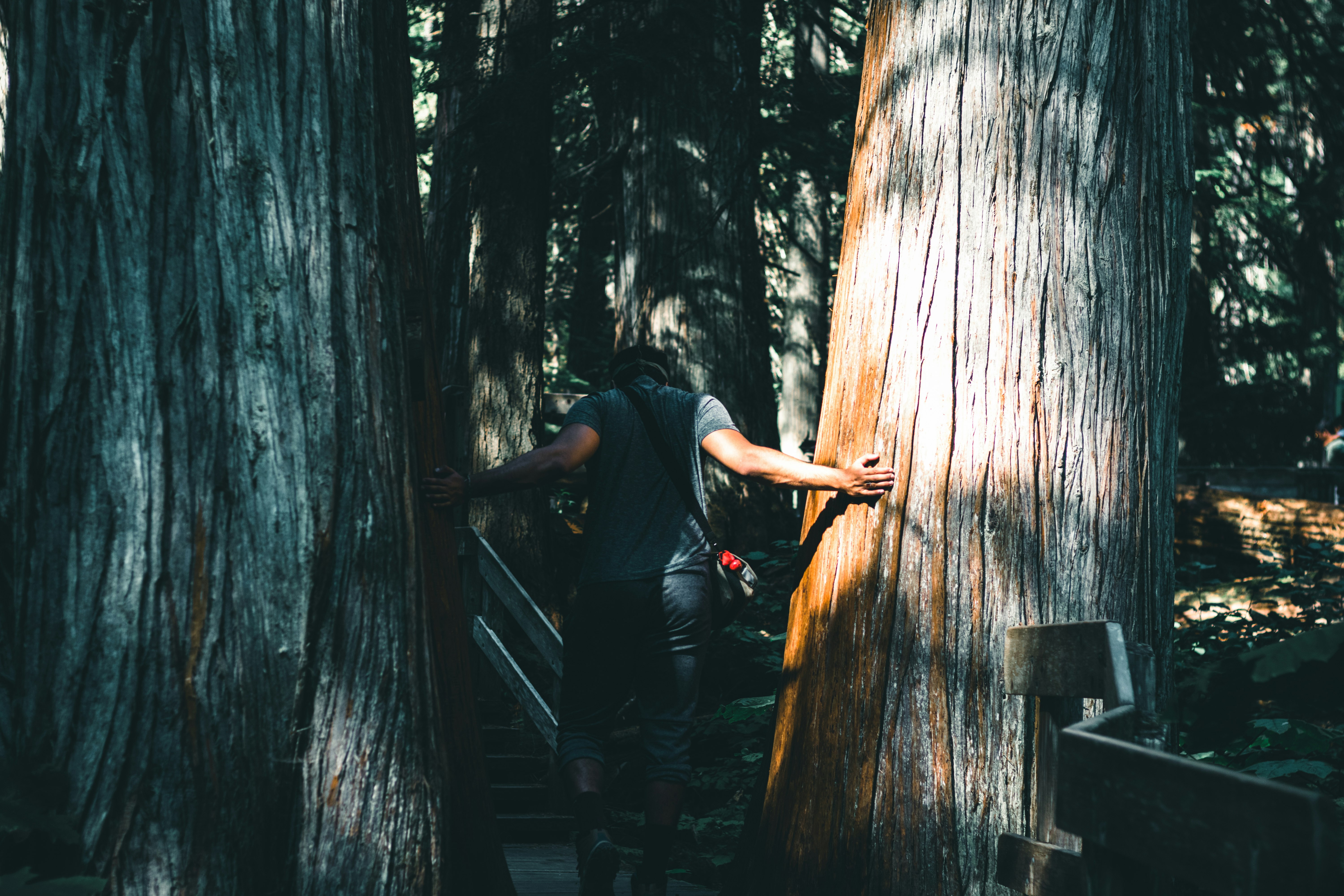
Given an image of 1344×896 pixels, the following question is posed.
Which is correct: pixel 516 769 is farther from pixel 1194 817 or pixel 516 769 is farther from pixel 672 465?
pixel 1194 817

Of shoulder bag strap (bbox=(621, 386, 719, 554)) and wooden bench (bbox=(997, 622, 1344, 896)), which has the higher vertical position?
shoulder bag strap (bbox=(621, 386, 719, 554))

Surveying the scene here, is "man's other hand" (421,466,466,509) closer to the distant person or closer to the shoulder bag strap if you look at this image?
the shoulder bag strap

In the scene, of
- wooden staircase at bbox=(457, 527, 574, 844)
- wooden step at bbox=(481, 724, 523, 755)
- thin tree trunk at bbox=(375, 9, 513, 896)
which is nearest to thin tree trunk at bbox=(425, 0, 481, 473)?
wooden staircase at bbox=(457, 527, 574, 844)

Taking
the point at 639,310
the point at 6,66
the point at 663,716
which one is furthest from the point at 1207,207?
the point at 6,66

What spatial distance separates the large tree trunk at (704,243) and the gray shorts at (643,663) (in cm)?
496

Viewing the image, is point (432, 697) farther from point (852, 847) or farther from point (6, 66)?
point (6, 66)

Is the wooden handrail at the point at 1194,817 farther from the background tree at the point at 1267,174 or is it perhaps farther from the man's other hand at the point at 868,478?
the background tree at the point at 1267,174

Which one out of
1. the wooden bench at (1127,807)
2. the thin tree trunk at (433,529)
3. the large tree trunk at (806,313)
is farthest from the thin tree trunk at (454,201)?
the wooden bench at (1127,807)

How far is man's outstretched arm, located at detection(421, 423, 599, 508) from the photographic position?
337cm

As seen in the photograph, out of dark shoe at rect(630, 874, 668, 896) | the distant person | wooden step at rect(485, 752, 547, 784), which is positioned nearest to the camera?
dark shoe at rect(630, 874, 668, 896)

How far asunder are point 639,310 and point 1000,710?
679 cm

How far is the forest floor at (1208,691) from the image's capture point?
1.66 m

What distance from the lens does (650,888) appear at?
146 inches

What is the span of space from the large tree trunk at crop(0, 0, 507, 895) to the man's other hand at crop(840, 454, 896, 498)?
4.76 ft
